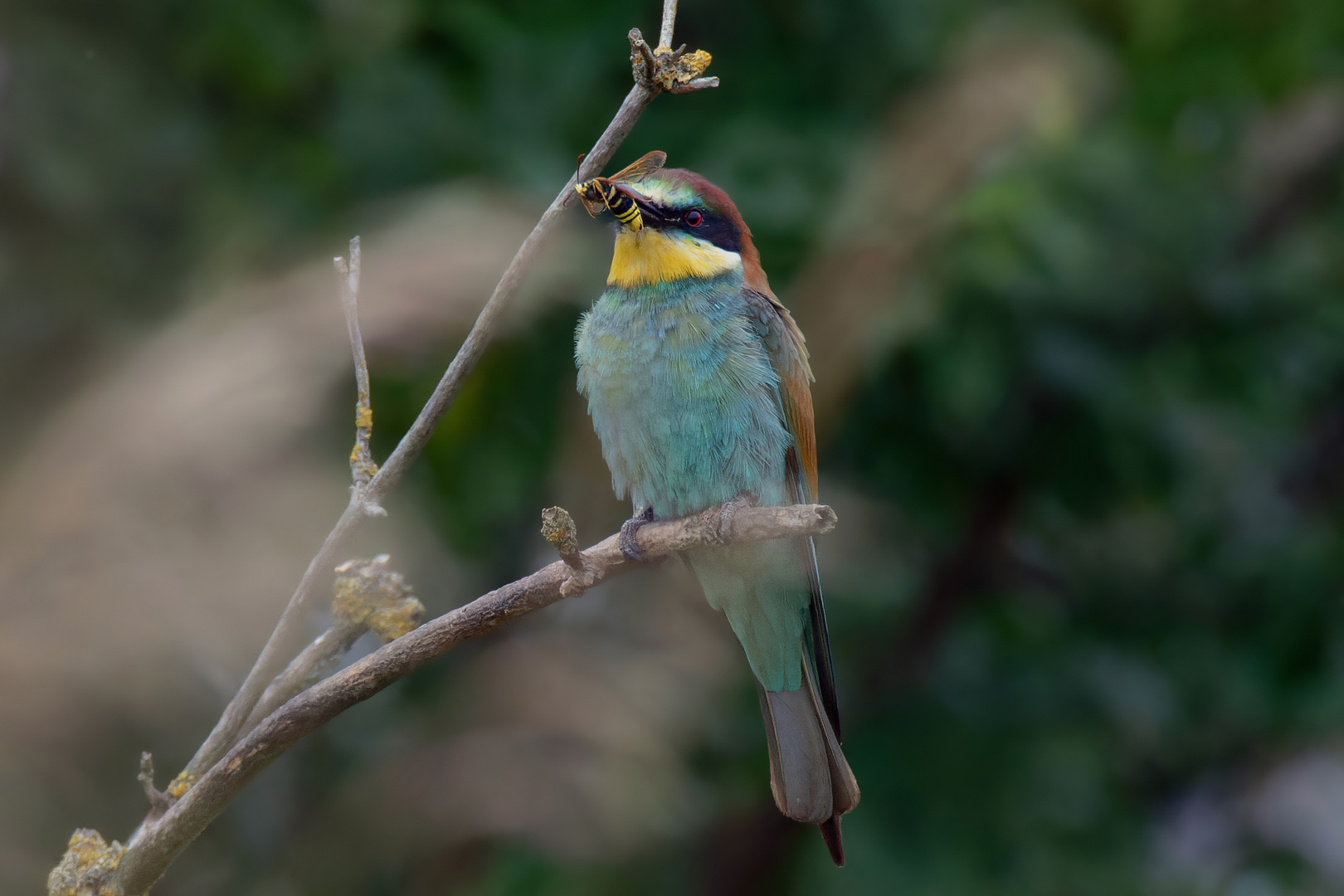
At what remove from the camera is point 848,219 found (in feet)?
10.1

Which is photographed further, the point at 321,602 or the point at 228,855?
the point at 228,855

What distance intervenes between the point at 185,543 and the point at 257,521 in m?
0.14

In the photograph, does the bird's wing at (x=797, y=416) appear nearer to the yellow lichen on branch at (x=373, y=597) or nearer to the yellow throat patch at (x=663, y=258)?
the yellow throat patch at (x=663, y=258)

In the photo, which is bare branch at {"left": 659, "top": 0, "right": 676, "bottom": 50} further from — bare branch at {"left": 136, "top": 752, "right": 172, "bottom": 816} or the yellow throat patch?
bare branch at {"left": 136, "top": 752, "right": 172, "bottom": 816}

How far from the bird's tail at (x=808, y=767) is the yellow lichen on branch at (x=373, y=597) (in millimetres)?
841

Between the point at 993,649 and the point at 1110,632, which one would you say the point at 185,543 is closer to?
the point at 993,649

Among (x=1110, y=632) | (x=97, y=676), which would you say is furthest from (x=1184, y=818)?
(x=97, y=676)

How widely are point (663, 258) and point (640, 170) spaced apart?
0.20 m

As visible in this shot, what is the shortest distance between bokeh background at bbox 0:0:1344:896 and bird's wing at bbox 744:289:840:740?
66 centimetres

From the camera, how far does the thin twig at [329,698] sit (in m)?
1.17

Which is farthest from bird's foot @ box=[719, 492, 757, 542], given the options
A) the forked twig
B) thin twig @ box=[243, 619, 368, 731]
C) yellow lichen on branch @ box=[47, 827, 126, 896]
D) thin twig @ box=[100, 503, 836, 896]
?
yellow lichen on branch @ box=[47, 827, 126, 896]

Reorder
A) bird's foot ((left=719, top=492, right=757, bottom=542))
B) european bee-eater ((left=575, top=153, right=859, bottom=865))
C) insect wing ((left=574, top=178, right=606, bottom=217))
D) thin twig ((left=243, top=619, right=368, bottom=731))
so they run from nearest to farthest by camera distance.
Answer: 1. thin twig ((left=243, top=619, right=368, bottom=731))
2. insect wing ((left=574, top=178, right=606, bottom=217))
3. bird's foot ((left=719, top=492, right=757, bottom=542))
4. european bee-eater ((left=575, top=153, right=859, bottom=865))

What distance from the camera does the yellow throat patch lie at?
7.17ft

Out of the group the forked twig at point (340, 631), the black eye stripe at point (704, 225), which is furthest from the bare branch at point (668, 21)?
the black eye stripe at point (704, 225)
